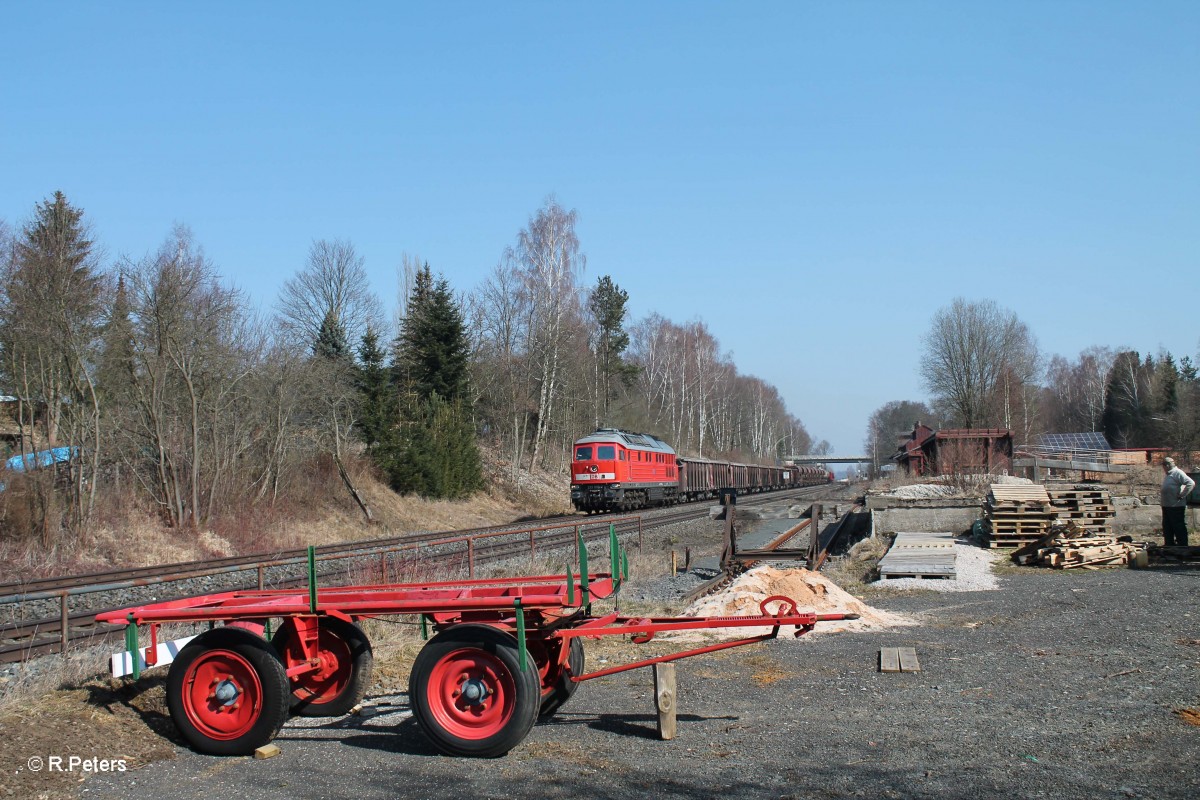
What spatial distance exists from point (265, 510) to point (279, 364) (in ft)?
19.1

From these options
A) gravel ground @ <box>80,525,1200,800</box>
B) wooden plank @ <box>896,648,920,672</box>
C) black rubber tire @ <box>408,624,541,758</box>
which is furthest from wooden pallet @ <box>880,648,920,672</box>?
black rubber tire @ <box>408,624,541,758</box>

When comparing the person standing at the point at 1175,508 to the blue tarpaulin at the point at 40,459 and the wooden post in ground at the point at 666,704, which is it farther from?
the blue tarpaulin at the point at 40,459

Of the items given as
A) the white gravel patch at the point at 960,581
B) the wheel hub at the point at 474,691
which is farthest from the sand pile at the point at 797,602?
the wheel hub at the point at 474,691

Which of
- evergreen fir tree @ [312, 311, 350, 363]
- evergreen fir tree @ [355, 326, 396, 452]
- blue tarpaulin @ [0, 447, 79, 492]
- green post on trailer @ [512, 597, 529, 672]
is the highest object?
evergreen fir tree @ [312, 311, 350, 363]

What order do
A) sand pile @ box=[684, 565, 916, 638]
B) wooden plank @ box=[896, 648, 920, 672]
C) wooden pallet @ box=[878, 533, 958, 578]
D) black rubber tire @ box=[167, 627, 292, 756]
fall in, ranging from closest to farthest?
1. black rubber tire @ box=[167, 627, 292, 756]
2. wooden plank @ box=[896, 648, 920, 672]
3. sand pile @ box=[684, 565, 916, 638]
4. wooden pallet @ box=[878, 533, 958, 578]

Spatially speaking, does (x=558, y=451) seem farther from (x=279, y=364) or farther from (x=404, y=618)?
(x=404, y=618)

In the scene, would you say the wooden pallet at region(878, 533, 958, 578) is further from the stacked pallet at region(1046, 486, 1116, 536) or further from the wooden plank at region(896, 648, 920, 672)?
the wooden plank at region(896, 648, 920, 672)

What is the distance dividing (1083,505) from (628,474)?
56.1ft

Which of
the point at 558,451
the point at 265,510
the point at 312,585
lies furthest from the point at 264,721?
the point at 558,451

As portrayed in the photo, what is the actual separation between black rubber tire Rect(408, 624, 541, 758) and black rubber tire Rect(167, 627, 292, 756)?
2.85 feet

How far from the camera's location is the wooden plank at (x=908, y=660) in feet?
25.1

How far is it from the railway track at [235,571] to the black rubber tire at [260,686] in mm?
2143

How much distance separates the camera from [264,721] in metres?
5.62

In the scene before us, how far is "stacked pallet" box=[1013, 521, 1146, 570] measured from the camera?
1509 centimetres
